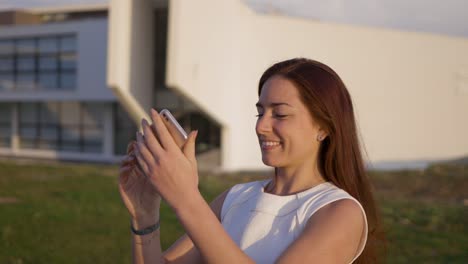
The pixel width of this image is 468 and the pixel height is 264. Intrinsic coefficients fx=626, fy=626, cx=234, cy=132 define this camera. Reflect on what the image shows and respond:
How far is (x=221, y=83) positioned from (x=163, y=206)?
447 inches

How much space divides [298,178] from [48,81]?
28999mm

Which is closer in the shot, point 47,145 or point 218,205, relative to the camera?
point 218,205

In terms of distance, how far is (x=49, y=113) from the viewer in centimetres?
3077

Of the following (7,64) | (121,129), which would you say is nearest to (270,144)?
(121,129)

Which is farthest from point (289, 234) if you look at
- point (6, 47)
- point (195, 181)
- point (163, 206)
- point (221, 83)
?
point (6, 47)

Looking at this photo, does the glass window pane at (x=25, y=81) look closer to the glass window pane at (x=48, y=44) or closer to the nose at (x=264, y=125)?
the glass window pane at (x=48, y=44)

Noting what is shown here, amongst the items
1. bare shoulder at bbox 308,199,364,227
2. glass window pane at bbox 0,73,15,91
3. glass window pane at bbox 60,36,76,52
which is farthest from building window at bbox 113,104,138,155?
bare shoulder at bbox 308,199,364,227

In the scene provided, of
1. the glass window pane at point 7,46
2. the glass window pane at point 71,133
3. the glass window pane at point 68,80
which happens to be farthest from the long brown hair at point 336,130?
the glass window pane at point 7,46

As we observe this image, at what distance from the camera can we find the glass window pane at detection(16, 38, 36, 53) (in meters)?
29.3

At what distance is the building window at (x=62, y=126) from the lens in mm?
29000

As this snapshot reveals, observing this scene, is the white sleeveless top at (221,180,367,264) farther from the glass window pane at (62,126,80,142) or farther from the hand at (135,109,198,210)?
the glass window pane at (62,126,80,142)

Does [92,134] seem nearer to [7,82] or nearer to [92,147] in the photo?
[92,147]

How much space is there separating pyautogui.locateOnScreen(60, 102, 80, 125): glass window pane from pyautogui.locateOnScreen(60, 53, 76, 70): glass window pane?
210 centimetres

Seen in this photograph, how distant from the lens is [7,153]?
103 feet
